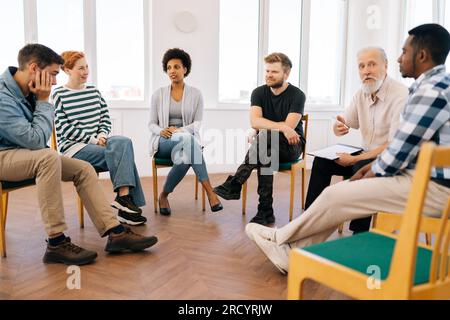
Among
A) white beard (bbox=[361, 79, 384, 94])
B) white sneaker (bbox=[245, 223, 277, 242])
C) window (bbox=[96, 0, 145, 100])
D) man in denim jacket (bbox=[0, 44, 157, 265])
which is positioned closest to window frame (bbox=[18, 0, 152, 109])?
window (bbox=[96, 0, 145, 100])

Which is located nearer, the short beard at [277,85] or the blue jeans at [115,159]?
the blue jeans at [115,159]

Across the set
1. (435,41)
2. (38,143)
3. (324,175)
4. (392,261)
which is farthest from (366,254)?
(38,143)

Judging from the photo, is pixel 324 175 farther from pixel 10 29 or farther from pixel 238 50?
pixel 10 29

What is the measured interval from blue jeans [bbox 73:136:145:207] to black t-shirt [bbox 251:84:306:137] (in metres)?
1.05

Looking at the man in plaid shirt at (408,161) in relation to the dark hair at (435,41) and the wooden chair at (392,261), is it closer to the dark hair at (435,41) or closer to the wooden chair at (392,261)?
the dark hair at (435,41)

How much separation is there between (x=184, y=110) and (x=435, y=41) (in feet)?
7.06

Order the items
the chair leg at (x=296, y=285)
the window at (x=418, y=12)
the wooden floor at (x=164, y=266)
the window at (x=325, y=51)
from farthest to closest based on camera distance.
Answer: the window at (x=325, y=51) → the window at (x=418, y=12) → the wooden floor at (x=164, y=266) → the chair leg at (x=296, y=285)

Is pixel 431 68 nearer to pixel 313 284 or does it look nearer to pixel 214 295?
pixel 313 284

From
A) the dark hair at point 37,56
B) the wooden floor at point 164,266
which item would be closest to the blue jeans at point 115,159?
the wooden floor at point 164,266

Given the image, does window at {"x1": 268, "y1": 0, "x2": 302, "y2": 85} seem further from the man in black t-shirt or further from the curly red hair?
the curly red hair

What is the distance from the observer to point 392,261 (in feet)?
3.64

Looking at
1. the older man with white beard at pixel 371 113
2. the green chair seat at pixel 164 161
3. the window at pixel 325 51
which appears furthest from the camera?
the window at pixel 325 51

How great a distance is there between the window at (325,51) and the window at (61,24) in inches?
122

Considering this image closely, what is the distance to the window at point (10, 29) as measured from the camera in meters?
4.47
